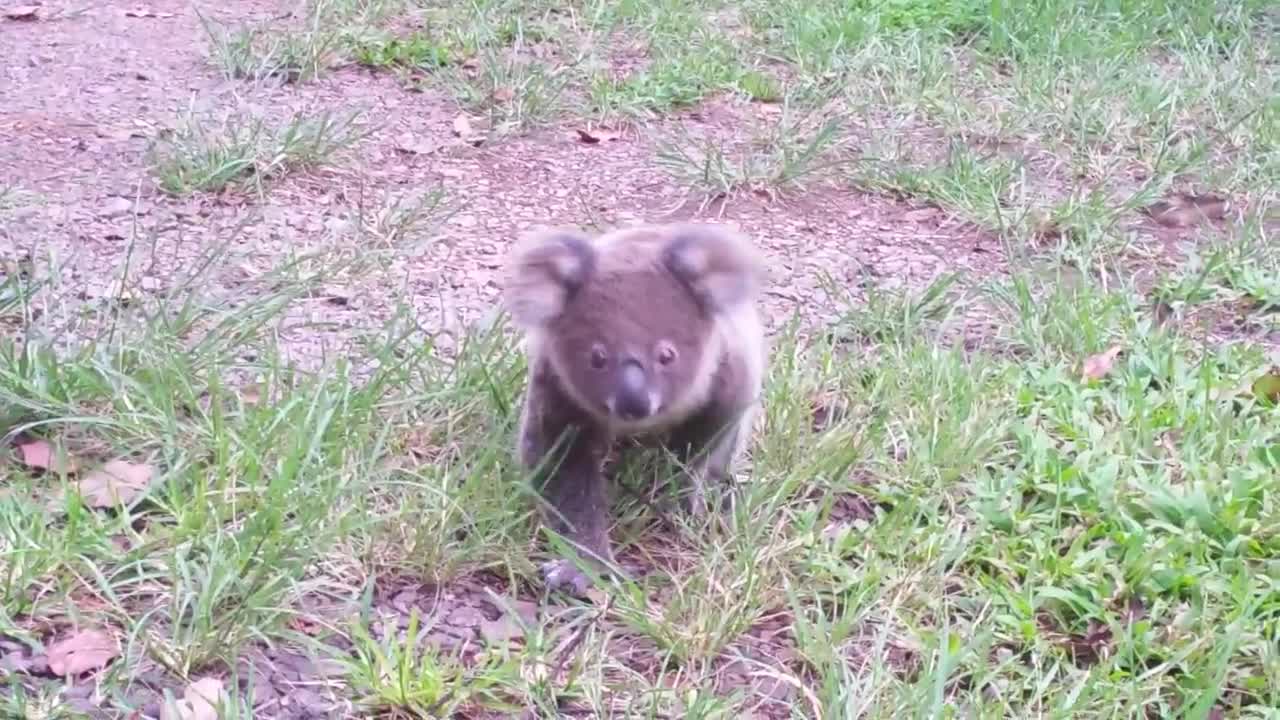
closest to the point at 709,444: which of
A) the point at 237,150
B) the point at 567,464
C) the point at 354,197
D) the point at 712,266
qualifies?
the point at 567,464

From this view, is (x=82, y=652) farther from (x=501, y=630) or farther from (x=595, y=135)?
(x=595, y=135)

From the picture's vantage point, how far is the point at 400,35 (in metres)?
6.12

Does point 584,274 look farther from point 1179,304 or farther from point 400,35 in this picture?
point 400,35

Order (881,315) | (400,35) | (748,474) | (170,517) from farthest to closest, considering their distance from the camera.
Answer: (400,35), (881,315), (748,474), (170,517)

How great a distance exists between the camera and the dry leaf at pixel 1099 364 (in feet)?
12.1

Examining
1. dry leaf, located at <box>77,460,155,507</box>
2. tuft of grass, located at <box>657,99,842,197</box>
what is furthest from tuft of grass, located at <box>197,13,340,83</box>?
dry leaf, located at <box>77,460,155,507</box>

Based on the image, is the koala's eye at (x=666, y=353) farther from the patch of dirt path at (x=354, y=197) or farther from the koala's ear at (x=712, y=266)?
the patch of dirt path at (x=354, y=197)

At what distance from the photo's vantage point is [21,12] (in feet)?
20.2

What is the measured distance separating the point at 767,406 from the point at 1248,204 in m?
2.46

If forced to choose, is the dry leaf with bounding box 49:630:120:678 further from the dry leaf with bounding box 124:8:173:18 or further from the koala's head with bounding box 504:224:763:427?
the dry leaf with bounding box 124:8:173:18

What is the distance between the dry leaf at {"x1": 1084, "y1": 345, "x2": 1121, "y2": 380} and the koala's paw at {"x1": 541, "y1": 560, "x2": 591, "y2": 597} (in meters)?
1.64

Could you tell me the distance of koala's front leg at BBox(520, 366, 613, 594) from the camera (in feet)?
9.69

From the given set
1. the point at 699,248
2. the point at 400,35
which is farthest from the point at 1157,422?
the point at 400,35

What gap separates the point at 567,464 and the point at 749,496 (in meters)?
0.42
